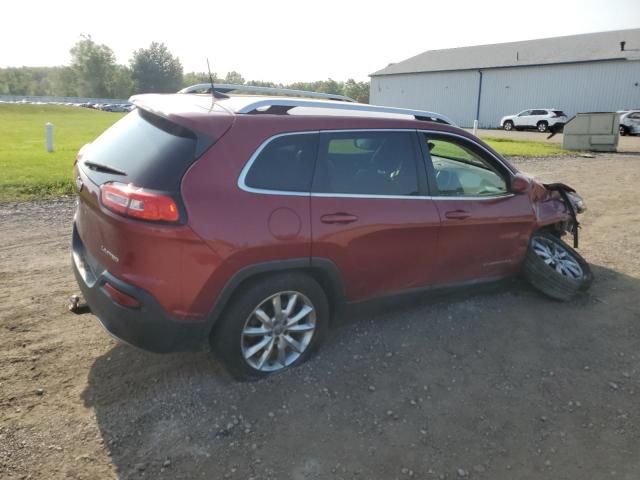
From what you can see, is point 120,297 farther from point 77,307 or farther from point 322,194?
point 322,194

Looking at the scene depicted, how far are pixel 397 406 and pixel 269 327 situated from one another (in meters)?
0.94

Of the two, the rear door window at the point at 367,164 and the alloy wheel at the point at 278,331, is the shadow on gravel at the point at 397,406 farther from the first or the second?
the rear door window at the point at 367,164

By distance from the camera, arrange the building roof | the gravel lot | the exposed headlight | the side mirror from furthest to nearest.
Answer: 1. the building roof
2. the exposed headlight
3. the side mirror
4. the gravel lot

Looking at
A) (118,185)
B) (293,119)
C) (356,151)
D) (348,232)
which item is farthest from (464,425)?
(118,185)

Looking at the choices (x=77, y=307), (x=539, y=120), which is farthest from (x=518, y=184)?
(x=539, y=120)

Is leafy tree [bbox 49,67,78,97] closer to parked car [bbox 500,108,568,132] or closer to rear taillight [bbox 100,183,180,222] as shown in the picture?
parked car [bbox 500,108,568,132]

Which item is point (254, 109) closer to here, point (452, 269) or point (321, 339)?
point (321, 339)

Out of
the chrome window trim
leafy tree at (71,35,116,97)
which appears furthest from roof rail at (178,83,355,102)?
leafy tree at (71,35,116,97)

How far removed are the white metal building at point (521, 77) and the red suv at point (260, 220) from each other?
41298 millimetres

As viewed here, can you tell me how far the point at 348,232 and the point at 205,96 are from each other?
1.43 m

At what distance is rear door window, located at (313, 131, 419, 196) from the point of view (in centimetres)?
335

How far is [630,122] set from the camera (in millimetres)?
30406

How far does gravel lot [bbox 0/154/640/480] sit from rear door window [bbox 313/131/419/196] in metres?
0.89

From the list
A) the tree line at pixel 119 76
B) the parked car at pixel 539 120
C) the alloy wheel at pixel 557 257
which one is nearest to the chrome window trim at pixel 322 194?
the alloy wheel at pixel 557 257
